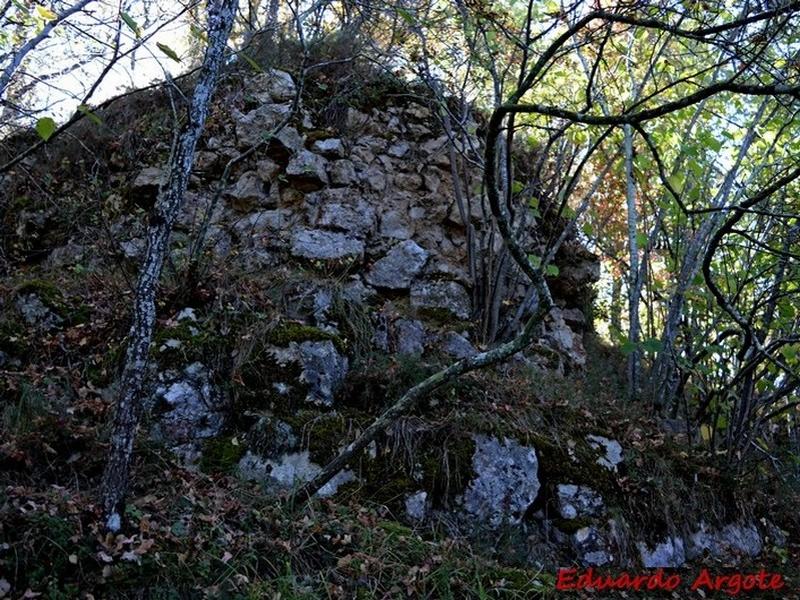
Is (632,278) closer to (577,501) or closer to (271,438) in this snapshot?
(577,501)

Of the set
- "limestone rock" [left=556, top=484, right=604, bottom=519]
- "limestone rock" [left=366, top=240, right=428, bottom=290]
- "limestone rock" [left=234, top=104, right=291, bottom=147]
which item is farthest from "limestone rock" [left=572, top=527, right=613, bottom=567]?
"limestone rock" [left=234, top=104, right=291, bottom=147]

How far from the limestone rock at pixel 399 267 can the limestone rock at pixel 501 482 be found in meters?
2.07

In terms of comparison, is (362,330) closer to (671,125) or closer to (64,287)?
(64,287)

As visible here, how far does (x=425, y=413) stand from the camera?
4.33m

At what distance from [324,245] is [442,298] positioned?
1.26 m

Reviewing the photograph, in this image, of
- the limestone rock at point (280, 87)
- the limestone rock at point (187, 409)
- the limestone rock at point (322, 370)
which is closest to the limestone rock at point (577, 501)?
the limestone rock at point (322, 370)

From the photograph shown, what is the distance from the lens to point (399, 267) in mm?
5910

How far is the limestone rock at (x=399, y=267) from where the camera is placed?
580 centimetres

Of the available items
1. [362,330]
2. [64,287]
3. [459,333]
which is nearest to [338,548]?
[362,330]

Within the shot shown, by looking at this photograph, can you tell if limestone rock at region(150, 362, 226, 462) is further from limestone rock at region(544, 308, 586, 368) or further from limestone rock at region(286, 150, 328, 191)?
limestone rock at region(544, 308, 586, 368)

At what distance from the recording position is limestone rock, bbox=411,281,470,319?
19.0ft

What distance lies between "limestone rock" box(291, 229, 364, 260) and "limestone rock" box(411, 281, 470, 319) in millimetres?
682

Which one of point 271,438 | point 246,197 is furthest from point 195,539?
point 246,197

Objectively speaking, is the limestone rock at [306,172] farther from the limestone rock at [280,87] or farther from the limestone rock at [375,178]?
the limestone rock at [280,87]
